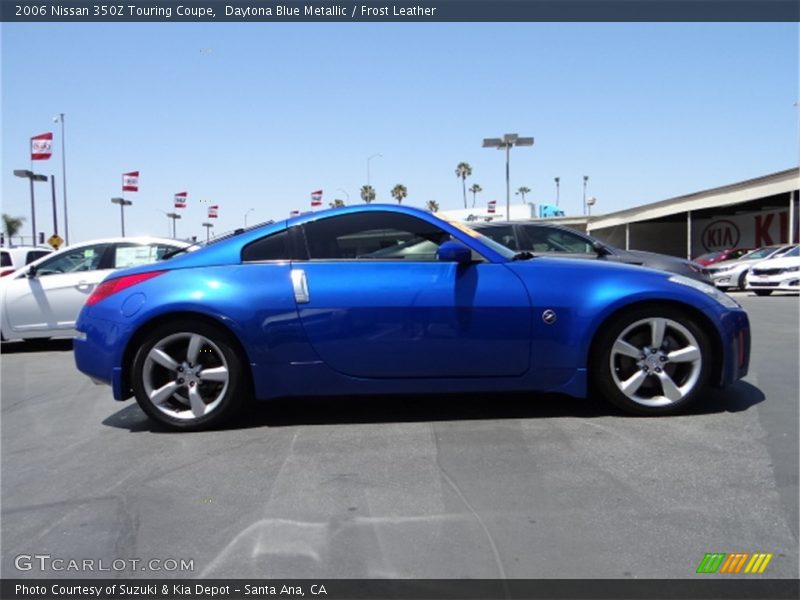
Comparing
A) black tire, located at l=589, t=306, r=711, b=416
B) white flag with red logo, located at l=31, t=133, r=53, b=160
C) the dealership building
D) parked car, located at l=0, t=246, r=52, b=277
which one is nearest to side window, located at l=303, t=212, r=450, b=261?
black tire, located at l=589, t=306, r=711, b=416

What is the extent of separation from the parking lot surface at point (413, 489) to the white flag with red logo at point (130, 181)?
96.0 ft

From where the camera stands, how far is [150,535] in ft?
9.68

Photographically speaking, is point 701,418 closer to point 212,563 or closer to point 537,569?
point 537,569

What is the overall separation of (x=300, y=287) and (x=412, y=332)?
30.9 inches

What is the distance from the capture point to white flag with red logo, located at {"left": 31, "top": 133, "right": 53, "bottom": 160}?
977 inches

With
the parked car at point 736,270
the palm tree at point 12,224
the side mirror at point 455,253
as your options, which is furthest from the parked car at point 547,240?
the palm tree at point 12,224

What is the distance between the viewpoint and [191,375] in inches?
174

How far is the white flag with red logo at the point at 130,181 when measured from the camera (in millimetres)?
31864

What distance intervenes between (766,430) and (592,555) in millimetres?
2106

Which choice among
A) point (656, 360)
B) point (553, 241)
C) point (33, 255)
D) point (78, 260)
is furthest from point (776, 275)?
point (33, 255)

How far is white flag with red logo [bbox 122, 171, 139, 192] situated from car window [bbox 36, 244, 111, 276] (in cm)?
2453

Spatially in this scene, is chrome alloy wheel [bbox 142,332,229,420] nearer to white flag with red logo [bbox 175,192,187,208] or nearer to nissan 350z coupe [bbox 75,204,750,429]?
nissan 350z coupe [bbox 75,204,750,429]

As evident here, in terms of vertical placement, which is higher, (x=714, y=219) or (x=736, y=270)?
(x=714, y=219)

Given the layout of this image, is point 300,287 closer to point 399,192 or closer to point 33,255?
point 33,255
